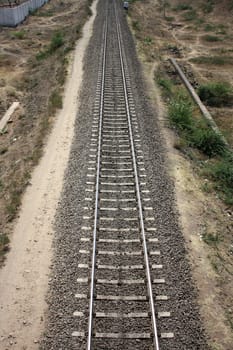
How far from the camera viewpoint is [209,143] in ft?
60.5

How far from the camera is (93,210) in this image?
43.5 ft

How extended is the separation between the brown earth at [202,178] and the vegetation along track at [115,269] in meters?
0.65

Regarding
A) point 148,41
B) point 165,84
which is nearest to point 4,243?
point 165,84

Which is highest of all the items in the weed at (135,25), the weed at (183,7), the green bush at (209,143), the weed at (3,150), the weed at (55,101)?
the weed at (183,7)

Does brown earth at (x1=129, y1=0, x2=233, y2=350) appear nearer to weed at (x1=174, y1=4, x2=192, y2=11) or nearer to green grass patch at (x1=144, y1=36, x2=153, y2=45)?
green grass patch at (x1=144, y1=36, x2=153, y2=45)

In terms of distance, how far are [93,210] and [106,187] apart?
5.20 feet

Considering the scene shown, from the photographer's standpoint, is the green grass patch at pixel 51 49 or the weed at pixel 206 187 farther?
the green grass patch at pixel 51 49

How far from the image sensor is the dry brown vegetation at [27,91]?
15.6m

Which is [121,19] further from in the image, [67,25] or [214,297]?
[214,297]

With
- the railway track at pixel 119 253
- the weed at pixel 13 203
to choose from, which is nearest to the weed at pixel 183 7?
the railway track at pixel 119 253

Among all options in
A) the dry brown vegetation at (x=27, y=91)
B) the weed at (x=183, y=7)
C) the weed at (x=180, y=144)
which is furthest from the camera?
the weed at (x=183, y=7)

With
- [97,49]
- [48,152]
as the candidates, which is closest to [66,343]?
[48,152]

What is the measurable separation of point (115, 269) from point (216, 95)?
17872mm

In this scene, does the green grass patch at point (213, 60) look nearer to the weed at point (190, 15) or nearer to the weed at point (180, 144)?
the weed at point (180, 144)
